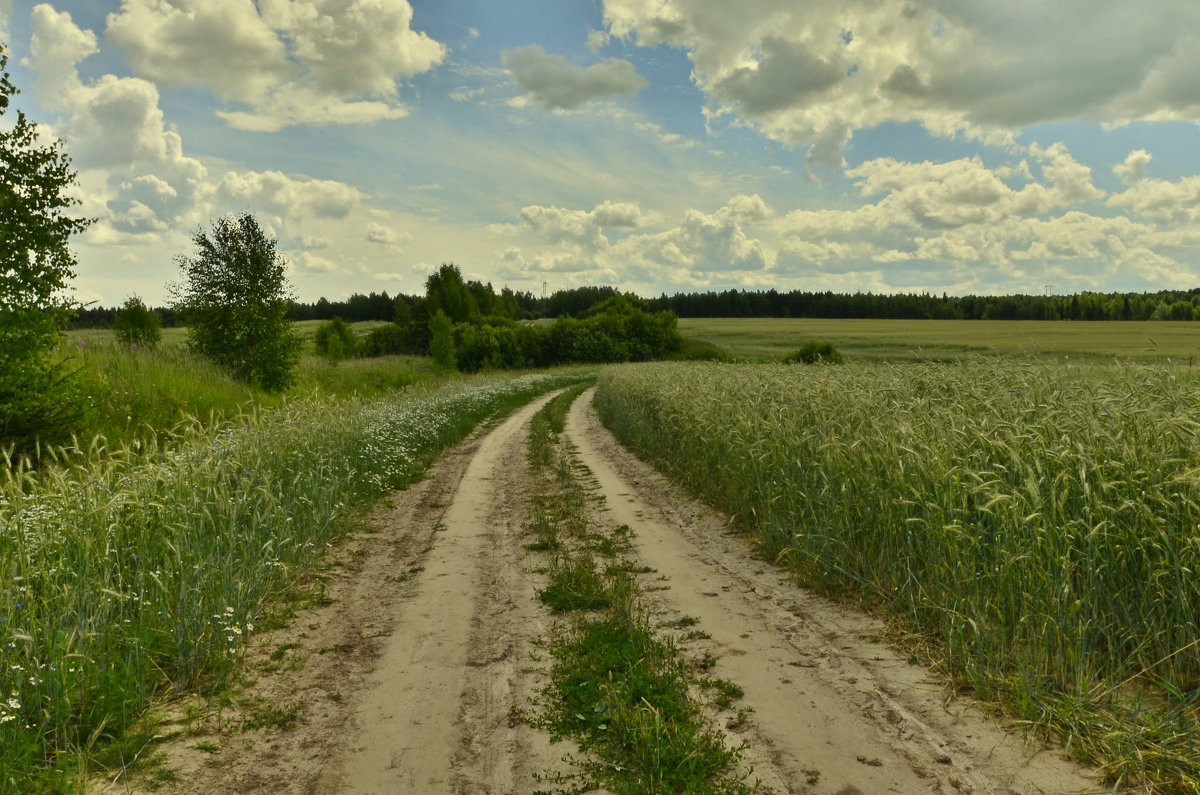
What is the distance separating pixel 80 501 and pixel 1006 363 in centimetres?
1321

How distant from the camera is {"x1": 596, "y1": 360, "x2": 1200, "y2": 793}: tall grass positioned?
15.7 feet

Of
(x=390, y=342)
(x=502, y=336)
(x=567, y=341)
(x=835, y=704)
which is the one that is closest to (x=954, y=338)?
(x=567, y=341)

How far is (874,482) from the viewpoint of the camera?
7.46 m

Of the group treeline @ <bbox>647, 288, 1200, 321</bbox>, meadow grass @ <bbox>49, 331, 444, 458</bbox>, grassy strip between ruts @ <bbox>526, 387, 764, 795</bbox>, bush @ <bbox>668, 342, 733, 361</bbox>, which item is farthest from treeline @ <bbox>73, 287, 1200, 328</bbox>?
grassy strip between ruts @ <bbox>526, 387, 764, 795</bbox>

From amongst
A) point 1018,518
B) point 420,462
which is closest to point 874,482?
point 1018,518

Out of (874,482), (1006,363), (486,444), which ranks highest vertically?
(1006,363)

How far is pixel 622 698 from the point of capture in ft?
16.5

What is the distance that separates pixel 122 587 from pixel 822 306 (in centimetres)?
13632

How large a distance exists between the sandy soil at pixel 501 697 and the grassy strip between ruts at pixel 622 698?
0.66 feet

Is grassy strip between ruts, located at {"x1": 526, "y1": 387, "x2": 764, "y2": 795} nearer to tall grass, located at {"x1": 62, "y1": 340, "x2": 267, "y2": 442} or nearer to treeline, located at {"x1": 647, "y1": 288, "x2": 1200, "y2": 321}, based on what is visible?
tall grass, located at {"x1": 62, "y1": 340, "x2": 267, "y2": 442}

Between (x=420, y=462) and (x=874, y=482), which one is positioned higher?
(x=874, y=482)

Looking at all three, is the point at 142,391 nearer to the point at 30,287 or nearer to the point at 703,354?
the point at 30,287

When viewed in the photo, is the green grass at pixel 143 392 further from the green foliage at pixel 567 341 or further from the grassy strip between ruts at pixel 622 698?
the green foliage at pixel 567 341

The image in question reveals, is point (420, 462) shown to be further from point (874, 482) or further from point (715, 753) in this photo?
point (715, 753)
